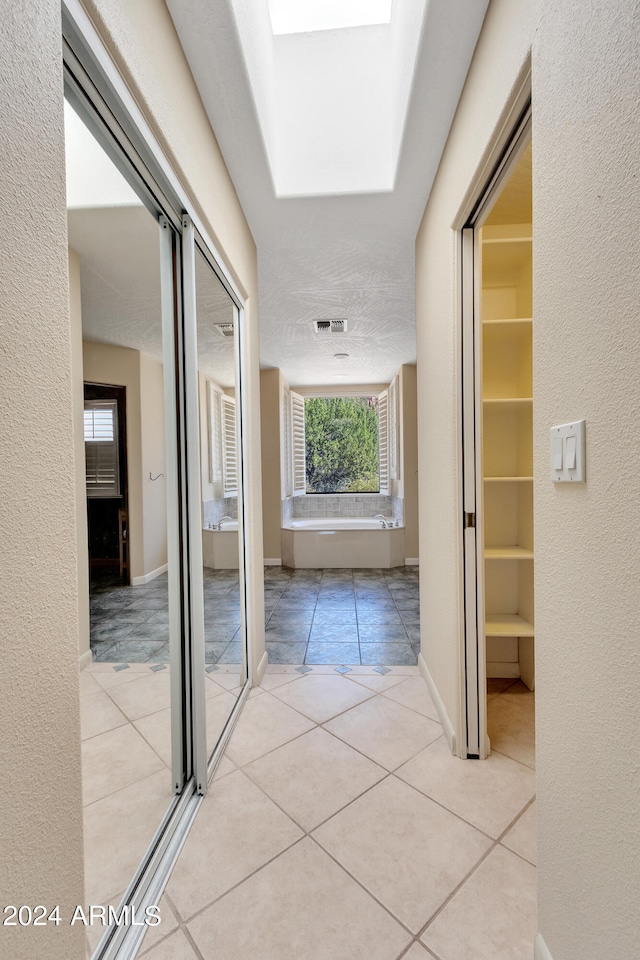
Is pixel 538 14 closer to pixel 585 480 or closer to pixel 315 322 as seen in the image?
pixel 585 480

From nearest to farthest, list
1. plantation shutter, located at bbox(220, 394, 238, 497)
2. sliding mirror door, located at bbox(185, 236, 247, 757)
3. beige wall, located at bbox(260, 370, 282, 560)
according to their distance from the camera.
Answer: sliding mirror door, located at bbox(185, 236, 247, 757), plantation shutter, located at bbox(220, 394, 238, 497), beige wall, located at bbox(260, 370, 282, 560)

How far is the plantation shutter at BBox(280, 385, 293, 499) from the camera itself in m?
5.45

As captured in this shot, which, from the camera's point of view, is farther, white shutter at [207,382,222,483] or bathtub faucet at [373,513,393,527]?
bathtub faucet at [373,513,393,527]

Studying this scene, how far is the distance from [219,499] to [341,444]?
454 centimetres

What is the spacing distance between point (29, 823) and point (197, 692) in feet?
3.08

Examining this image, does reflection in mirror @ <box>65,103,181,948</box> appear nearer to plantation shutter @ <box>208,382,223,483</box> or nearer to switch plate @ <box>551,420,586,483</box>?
plantation shutter @ <box>208,382,223,483</box>

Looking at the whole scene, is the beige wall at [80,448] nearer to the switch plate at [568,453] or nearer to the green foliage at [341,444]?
the switch plate at [568,453]

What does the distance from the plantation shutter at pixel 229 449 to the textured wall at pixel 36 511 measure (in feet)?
4.17

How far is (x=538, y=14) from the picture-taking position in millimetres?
941

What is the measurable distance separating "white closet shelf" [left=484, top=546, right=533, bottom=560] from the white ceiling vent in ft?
7.59

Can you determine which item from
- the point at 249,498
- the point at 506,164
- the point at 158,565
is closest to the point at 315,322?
the point at 249,498

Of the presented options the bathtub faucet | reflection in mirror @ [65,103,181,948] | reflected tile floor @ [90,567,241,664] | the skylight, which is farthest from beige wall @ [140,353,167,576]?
the bathtub faucet


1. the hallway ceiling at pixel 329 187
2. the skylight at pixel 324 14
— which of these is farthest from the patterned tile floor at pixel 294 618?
the skylight at pixel 324 14

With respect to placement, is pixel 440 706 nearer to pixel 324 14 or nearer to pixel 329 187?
pixel 329 187
